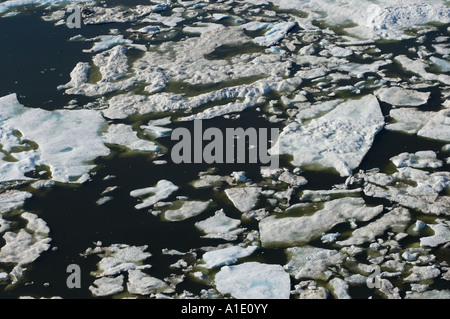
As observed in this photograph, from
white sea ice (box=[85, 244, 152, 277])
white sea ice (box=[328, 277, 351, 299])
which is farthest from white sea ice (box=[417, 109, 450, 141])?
white sea ice (box=[85, 244, 152, 277])

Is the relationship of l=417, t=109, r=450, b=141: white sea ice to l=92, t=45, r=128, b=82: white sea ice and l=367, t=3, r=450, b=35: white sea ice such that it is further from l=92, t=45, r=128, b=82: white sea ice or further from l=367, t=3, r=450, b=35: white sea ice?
l=92, t=45, r=128, b=82: white sea ice

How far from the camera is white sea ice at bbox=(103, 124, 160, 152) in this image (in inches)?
247

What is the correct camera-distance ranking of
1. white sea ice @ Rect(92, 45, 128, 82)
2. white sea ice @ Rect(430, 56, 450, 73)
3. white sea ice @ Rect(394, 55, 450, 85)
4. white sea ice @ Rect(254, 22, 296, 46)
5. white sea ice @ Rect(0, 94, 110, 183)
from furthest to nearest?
white sea ice @ Rect(254, 22, 296, 46) < white sea ice @ Rect(92, 45, 128, 82) < white sea ice @ Rect(430, 56, 450, 73) < white sea ice @ Rect(394, 55, 450, 85) < white sea ice @ Rect(0, 94, 110, 183)

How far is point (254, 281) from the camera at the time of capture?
457 centimetres

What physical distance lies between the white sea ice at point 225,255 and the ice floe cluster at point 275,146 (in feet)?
0.04

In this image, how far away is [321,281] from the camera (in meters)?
4.54

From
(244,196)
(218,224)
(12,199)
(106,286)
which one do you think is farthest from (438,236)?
(12,199)

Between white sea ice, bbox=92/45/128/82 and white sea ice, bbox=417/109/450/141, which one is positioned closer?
white sea ice, bbox=417/109/450/141

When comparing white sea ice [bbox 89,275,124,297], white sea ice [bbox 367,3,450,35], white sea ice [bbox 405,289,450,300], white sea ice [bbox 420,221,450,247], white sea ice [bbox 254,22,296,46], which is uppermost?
white sea ice [bbox 367,3,450,35]

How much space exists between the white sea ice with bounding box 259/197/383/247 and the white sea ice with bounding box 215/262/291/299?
0.31m

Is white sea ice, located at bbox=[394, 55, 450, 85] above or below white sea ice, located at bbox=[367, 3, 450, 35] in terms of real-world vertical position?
below

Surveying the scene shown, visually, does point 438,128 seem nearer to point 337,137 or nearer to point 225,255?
point 337,137

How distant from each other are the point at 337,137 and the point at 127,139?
2.14 meters
